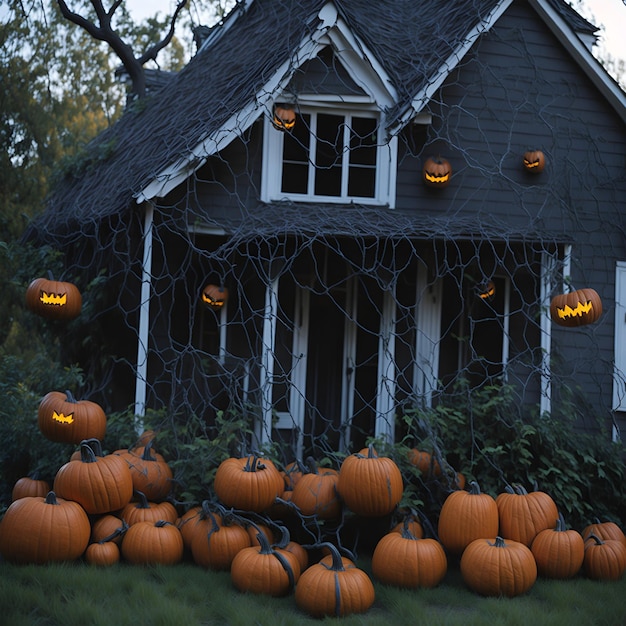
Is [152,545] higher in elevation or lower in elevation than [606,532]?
lower

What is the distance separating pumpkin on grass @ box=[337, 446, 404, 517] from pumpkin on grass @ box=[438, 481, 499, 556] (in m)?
0.41

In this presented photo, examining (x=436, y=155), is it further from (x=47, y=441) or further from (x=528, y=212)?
(x=47, y=441)

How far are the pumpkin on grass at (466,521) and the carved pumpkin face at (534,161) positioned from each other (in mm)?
4556

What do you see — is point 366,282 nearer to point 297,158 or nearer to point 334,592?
point 297,158

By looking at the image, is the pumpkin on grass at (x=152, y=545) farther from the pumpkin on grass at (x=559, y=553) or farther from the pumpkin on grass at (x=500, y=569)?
the pumpkin on grass at (x=559, y=553)

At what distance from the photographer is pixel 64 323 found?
1035 centimetres

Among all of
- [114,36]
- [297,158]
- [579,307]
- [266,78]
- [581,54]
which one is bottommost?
[579,307]

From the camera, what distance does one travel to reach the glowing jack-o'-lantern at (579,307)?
307 inches

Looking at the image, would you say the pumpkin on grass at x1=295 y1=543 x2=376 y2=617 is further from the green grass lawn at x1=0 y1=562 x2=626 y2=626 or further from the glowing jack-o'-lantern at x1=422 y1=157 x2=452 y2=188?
the glowing jack-o'-lantern at x1=422 y1=157 x2=452 y2=188

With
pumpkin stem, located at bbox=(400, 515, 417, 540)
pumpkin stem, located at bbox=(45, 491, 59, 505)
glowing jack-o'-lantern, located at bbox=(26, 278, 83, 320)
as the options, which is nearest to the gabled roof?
glowing jack-o'-lantern, located at bbox=(26, 278, 83, 320)

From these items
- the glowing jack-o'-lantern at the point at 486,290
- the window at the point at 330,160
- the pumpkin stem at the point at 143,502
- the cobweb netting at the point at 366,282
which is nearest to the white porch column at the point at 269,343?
the cobweb netting at the point at 366,282

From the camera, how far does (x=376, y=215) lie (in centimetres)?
886

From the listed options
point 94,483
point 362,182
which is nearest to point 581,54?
point 362,182

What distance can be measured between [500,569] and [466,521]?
1.81ft
